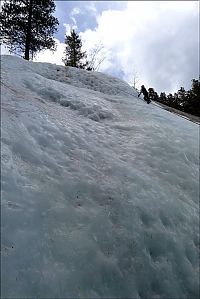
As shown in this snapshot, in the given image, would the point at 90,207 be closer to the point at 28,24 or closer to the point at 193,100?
the point at 28,24

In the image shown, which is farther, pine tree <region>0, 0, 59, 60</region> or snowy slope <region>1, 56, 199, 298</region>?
pine tree <region>0, 0, 59, 60</region>

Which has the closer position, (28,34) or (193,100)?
(28,34)

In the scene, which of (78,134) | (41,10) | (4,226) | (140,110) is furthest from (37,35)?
(4,226)

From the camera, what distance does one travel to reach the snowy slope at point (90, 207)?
3020 millimetres

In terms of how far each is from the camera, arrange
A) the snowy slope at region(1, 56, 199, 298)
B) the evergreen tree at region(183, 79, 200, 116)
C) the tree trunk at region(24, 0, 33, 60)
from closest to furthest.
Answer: the snowy slope at region(1, 56, 199, 298)
the tree trunk at region(24, 0, 33, 60)
the evergreen tree at region(183, 79, 200, 116)

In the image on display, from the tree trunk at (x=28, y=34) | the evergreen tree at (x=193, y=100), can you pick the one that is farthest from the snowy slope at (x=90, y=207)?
the evergreen tree at (x=193, y=100)

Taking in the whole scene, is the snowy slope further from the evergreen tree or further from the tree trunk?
the evergreen tree

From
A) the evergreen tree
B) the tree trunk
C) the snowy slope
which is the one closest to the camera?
the snowy slope

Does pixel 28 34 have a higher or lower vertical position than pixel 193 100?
higher

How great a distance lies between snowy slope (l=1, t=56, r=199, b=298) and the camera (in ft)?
9.91

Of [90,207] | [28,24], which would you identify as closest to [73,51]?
[28,24]

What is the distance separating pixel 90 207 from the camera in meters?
3.88

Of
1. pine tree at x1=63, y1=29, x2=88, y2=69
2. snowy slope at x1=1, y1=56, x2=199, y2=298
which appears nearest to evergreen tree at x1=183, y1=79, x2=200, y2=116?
pine tree at x1=63, y1=29, x2=88, y2=69

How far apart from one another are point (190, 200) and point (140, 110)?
368 centimetres
